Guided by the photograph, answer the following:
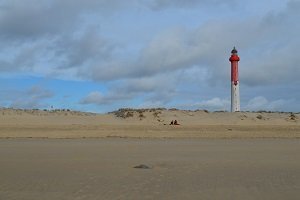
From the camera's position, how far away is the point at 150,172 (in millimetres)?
11180

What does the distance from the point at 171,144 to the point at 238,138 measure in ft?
15.2

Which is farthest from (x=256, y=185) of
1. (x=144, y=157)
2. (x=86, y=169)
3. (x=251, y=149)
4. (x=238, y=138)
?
(x=238, y=138)

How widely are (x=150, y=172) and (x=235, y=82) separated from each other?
3384 centimetres

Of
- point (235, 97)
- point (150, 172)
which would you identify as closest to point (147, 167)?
point (150, 172)

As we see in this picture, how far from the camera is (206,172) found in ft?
37.1

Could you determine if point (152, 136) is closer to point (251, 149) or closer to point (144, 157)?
point (251, 149)

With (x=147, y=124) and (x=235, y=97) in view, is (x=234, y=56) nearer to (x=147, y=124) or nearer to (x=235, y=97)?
(x=235, y=97)

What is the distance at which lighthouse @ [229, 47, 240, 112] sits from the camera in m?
42.9

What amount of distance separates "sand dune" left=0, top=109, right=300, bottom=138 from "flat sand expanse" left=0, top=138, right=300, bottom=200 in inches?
242

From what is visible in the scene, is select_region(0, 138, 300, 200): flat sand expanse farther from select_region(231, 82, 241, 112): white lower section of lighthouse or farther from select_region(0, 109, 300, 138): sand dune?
select_region(231, 82, 241, 112): white lower section of lighthouse

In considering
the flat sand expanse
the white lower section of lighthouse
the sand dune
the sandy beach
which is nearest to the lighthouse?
the white lower section of lighthouse

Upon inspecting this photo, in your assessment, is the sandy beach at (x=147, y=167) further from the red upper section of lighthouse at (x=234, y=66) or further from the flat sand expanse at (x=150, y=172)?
the red upper section of lighthouse at (x=234, y=66)

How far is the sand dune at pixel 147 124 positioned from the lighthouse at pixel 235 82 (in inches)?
250

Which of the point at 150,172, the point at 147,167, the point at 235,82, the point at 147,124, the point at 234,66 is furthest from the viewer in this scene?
the point at 234,66
